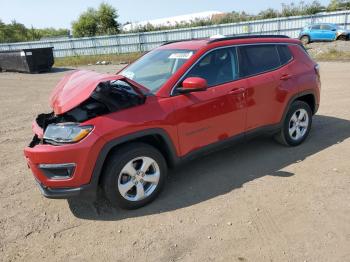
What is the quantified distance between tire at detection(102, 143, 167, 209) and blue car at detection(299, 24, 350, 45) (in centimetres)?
2523

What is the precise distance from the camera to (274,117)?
4.99 m

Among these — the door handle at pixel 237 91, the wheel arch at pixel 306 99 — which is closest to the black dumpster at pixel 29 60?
the wheel arch at pixel 306 99

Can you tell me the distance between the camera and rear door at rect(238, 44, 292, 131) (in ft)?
15.1

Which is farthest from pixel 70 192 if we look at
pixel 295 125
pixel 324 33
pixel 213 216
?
pixel 324 33

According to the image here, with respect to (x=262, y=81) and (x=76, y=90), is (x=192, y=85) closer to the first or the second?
(x=76, y=90)

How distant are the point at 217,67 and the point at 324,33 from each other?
79.5 feet

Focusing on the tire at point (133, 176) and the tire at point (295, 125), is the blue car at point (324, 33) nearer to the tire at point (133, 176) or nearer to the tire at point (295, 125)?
the tire at point (295, 125)

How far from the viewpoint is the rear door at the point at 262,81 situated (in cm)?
461

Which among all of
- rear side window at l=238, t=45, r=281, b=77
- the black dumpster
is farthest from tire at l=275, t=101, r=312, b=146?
the black dumpster

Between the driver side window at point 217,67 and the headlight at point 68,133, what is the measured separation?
140 cm

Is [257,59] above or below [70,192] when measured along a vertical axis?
above

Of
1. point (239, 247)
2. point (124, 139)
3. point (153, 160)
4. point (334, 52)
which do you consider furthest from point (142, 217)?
point (334, 52)

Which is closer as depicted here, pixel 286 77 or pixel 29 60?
pixel 286 77

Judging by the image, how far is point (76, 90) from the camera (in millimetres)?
3656
